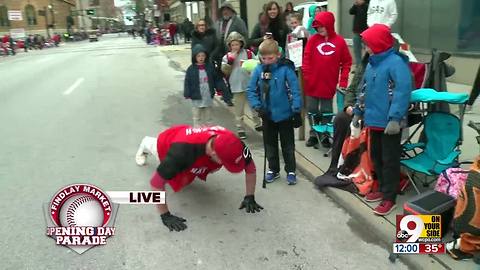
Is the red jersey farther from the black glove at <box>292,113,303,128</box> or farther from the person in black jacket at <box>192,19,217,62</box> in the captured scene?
the person in black jacket at <box>192,19,217,62</box>

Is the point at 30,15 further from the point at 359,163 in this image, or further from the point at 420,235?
the point at 420,235

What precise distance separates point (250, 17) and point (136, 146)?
13.1 m

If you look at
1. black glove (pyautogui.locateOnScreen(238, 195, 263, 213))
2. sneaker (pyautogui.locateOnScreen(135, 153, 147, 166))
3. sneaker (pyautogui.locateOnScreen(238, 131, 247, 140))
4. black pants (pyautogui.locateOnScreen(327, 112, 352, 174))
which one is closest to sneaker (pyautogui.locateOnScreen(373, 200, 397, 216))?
black pants (pyautogui.locateOnScreen(327, 112, 352, 174))

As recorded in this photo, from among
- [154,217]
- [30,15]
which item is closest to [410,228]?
[154,217]

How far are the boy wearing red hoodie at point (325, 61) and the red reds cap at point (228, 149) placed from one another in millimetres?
2355

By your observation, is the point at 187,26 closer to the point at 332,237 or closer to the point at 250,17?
the point at 250,17

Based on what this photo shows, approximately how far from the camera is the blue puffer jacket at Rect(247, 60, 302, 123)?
4.86 metres

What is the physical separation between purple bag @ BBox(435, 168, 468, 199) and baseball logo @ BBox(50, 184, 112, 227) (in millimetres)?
2800

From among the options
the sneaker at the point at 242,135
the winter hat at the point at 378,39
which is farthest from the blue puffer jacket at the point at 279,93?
the sneaker at the point at 242,135

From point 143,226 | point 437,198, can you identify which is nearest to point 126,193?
point 143,226

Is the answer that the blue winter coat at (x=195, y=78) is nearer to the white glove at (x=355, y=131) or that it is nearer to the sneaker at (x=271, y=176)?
the sneaker at (x=271, y=176)

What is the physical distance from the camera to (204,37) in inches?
330

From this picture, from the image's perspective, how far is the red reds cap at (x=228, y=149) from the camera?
11.8ft

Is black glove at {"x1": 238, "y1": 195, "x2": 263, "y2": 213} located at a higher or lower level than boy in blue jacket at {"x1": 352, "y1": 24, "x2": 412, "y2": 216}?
lower
